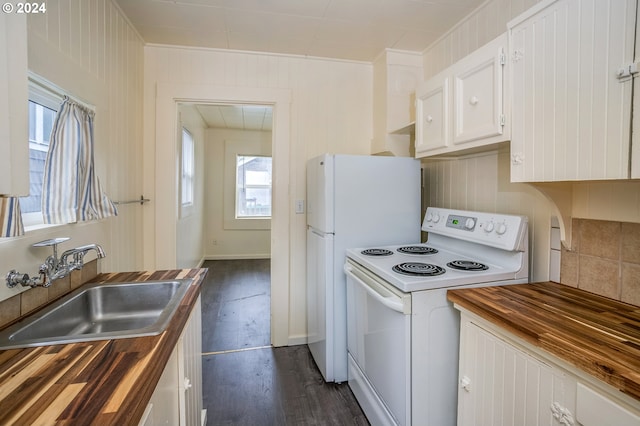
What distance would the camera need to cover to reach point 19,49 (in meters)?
0.82

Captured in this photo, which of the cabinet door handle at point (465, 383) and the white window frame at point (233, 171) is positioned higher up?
the white window frame at point (233, 171)

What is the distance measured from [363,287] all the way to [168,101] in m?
2.03

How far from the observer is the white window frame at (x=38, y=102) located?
123cm

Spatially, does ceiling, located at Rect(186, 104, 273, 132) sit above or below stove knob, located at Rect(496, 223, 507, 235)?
above

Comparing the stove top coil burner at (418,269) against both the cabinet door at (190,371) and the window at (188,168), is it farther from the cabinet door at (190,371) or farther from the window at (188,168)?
the window at (188,168)

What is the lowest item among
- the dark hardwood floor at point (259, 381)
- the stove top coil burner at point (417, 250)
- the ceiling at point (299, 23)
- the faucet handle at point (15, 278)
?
the dark hardwood floor at point (259, 381)

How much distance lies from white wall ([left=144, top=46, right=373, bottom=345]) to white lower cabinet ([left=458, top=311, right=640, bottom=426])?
5.28 ft

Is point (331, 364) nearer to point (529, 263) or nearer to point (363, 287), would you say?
point (363, 287)

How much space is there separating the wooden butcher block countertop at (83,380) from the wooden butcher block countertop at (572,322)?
1075 millimetres

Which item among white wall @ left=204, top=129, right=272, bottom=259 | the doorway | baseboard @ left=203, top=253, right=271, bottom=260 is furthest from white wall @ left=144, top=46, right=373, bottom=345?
baseboard @ left=203, top=253, right=271, bottom=260

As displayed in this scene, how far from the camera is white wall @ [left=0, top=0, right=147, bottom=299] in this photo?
1186 mm

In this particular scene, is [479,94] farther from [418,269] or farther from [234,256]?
[234,256]

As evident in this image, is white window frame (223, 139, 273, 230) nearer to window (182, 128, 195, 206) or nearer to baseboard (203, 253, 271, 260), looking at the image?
baseboard (203, 253, 271, 260)

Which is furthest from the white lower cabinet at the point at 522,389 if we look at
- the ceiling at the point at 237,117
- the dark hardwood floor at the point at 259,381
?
the ceiling at the point at 237,117
